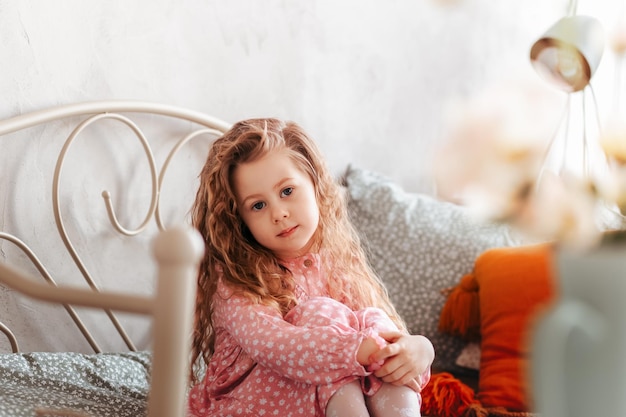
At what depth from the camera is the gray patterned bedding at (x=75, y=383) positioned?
125 centimetres

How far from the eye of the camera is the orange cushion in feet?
5.30

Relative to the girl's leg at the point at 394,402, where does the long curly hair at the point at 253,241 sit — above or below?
above

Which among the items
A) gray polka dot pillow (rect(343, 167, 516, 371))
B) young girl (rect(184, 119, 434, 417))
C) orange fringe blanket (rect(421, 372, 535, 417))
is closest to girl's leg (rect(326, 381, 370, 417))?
young girl (rect(184, 119, 434, 417))

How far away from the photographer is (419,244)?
1929 mm

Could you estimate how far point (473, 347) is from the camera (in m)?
1.83

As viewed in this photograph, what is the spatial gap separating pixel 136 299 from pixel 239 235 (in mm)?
609

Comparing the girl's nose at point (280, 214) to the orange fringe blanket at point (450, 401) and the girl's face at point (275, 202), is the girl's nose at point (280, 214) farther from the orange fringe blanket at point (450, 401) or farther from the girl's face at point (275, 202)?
the orange fringe blanket at point (450, 401)

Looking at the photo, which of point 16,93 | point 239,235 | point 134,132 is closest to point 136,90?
point 134,132

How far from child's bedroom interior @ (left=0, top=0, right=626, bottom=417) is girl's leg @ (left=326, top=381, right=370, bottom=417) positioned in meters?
0.24

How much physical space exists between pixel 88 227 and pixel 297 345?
68 centimetres

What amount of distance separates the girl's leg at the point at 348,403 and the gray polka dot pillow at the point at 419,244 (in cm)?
68

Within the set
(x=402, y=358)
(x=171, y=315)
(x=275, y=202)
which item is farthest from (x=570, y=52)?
(x=275, y=202)

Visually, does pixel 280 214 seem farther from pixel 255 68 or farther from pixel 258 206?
pixel 255 68

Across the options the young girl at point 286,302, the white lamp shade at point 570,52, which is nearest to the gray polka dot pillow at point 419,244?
the young girl at point 286,302
